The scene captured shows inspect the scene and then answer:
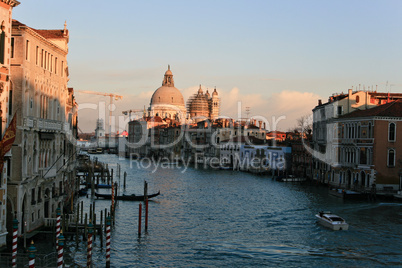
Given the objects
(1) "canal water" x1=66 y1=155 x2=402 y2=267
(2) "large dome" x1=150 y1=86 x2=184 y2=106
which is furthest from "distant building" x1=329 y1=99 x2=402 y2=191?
(2) "large dome" x1=150 y1=86 x2=184 y2=106

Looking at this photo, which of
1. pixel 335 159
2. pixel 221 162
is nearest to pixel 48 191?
pixel 335 159

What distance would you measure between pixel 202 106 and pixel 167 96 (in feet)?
26.9

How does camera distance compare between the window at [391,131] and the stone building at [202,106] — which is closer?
the window at [391,131]

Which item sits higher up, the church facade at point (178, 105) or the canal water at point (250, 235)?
the church facade at point (178, 105)

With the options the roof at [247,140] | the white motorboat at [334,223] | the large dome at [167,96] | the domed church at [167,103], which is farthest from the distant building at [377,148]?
the large dome at [167,96]

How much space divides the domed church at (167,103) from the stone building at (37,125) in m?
92.6

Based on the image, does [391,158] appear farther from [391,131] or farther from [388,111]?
[388,111]

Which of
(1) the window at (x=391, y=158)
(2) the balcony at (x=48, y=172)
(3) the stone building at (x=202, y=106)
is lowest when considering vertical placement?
(2) the balcony at (x=48, y=172)

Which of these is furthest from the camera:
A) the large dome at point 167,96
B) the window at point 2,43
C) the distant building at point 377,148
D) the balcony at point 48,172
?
the large dome at point 167,96

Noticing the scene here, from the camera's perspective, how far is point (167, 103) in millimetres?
114812

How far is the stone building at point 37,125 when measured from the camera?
1464cm

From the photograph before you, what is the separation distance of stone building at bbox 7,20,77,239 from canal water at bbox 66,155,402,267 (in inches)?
76.0

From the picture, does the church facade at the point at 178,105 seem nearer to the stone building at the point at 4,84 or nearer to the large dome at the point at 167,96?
the large dome at the point at 167,96

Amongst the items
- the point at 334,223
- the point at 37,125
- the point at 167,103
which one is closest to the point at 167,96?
the point at 167,103
